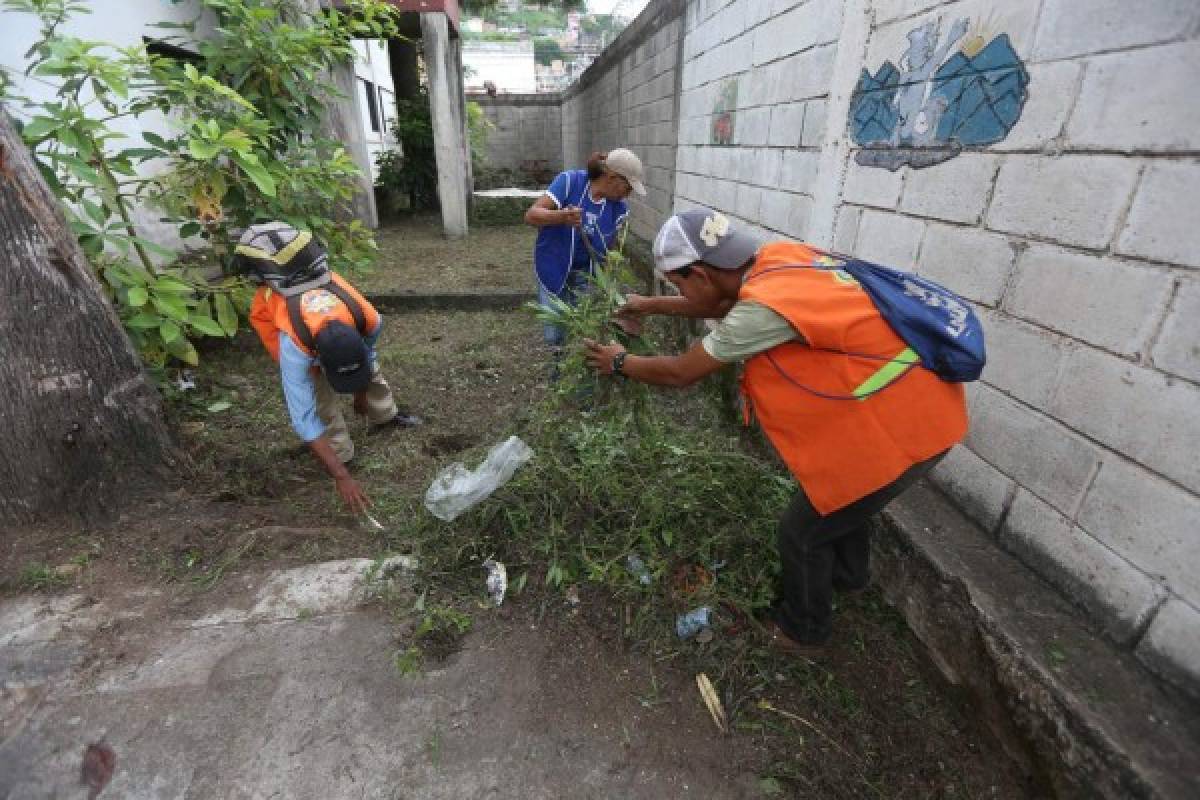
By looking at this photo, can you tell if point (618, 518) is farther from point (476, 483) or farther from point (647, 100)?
point (647, 100)

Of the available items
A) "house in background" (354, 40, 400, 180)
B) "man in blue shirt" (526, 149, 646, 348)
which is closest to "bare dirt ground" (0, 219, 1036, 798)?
"man in blue shirt" (526, 149, 646, 348)

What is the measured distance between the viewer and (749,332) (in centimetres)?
154

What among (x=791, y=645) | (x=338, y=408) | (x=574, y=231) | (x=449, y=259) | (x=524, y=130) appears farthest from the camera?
(x=524, y=130)

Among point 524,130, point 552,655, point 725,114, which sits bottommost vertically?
point 552,655

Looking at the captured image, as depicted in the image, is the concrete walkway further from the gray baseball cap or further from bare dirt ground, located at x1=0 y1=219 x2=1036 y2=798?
the gray baseball cap

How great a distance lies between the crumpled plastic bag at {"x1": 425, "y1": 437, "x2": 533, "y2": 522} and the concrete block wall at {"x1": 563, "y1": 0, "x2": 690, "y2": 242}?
3.93 m

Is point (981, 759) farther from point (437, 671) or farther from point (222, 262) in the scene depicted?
point (222, 262)

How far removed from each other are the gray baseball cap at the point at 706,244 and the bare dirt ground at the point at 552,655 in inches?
50.5

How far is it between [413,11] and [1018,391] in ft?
31.4

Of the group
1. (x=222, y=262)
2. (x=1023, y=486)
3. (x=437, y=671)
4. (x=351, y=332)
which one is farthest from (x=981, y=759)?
(x=222, y=262)

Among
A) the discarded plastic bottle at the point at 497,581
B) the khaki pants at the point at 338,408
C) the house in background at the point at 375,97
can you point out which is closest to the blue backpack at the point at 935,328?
the discarded plastic bottle at the point at 497,581

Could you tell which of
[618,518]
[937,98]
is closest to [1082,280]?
[937,98]

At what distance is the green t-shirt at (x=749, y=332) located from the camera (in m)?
1.53

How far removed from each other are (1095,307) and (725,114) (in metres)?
3.21
